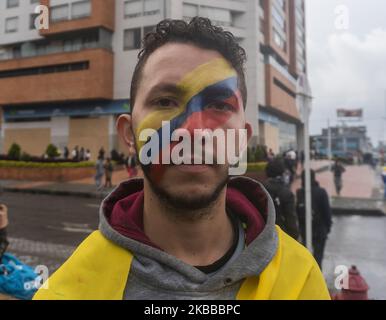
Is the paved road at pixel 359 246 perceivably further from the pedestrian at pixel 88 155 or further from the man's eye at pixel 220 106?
the man's eye at pixel 220 106

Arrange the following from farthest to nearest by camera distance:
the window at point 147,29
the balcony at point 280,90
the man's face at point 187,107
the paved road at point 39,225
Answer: the paved road at point 39,225 < the balcony at point 280,90 < the window at point 147,29 < the man's face at point 187,107

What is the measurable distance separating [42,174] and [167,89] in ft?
8.95

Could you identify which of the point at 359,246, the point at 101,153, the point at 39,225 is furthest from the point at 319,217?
the point at 39,225

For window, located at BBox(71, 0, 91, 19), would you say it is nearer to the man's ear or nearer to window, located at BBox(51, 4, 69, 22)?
window, located at BBox(51, 4, 69, 22)

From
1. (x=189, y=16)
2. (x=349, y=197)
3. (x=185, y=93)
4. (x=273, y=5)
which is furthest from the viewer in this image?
(x=349, y=197)

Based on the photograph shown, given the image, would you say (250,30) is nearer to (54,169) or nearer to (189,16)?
(189,16)

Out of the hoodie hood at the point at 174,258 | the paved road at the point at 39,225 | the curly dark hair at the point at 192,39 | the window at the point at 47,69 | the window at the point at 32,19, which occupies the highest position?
the window at the point at 32,19

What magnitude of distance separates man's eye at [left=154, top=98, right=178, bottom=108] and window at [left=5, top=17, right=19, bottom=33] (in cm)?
94

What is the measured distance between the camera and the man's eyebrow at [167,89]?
0.86 m

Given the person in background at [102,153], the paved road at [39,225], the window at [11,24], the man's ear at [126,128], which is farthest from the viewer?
the paved road at [39,225]

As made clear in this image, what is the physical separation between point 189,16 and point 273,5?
568 mm

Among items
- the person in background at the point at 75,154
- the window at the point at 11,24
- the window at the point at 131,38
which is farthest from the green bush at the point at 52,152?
the window at the point at 131,38
